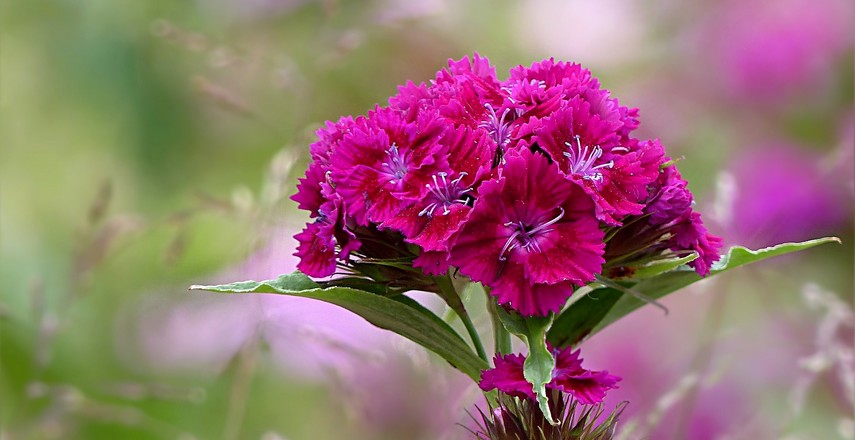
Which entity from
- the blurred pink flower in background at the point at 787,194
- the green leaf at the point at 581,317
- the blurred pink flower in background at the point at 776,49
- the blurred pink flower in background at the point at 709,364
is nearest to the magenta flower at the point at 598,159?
the green leaf at the point at 581,317

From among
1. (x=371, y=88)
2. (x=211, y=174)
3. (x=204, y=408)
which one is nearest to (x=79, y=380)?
(x=204, y=408)

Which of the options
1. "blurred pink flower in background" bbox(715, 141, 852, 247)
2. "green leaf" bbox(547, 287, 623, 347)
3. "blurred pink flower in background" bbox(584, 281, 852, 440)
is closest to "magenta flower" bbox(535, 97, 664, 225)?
"green leaf" bbox(547, 287, 623, 347)

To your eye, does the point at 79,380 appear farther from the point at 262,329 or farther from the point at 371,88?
Answer: the point at 371,88

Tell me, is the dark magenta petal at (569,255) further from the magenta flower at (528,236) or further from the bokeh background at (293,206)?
the bokeh background at (293,206)

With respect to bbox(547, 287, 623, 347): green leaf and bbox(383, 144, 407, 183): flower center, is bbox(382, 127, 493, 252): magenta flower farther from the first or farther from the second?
bbox(547, 287, 623, 347): green leaf

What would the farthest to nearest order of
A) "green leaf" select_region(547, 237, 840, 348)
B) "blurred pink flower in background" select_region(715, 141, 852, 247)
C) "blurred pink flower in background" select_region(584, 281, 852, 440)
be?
"blurred pink flower in background" select_region(715, 141, 852, 247), "blurred pink flower in background" select_region(584, 281, 852, 440), "green leaf" select_region(547, 237, 840, 348)

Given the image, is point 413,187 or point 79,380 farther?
point 79,380

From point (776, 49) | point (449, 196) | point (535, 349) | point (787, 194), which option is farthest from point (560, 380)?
point (776, 49)
